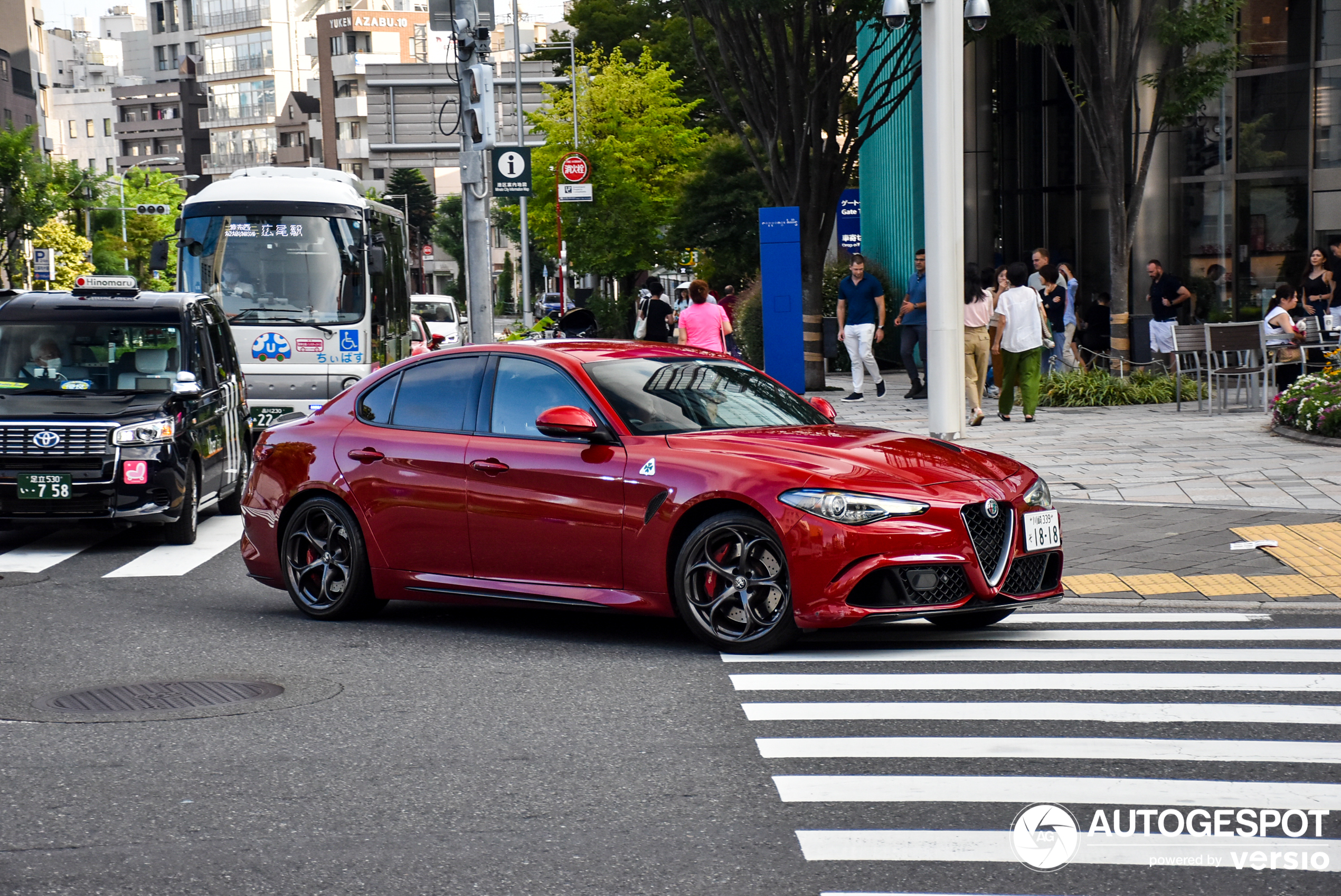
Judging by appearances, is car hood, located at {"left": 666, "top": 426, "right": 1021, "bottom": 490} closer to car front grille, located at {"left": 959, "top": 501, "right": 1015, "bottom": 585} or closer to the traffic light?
car front grille, located at {"left": 959, "top": 501, "right": 1015, "bottom": 585}

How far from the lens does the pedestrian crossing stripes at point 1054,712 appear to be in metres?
6.20

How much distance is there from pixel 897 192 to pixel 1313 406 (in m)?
18.2

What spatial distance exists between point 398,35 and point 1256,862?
135m

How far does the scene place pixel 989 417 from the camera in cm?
2005

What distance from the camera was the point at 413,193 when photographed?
12138 cm

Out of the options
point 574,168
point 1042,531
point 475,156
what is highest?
point 574,168

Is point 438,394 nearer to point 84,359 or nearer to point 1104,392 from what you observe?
point 84,359

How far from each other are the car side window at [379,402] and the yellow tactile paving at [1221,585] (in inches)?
178

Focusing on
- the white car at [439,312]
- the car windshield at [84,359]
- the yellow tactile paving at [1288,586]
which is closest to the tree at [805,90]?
the car windshield at [84,359]

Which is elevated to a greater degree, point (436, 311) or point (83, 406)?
point (83, 406)

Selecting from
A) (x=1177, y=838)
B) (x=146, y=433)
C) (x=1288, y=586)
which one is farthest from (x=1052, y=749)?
(x=146, y=433)

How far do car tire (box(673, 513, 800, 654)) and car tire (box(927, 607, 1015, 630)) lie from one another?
1146 mm

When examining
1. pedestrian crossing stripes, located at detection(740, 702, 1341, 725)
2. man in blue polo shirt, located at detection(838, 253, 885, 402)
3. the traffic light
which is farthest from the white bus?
pedestrian crossing stripes, located at detection(740, 702, 1341, 725)

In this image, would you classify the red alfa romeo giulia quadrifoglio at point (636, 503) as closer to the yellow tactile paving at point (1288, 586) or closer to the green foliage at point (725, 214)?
the yellow tactile paving at point (1288, 586)
